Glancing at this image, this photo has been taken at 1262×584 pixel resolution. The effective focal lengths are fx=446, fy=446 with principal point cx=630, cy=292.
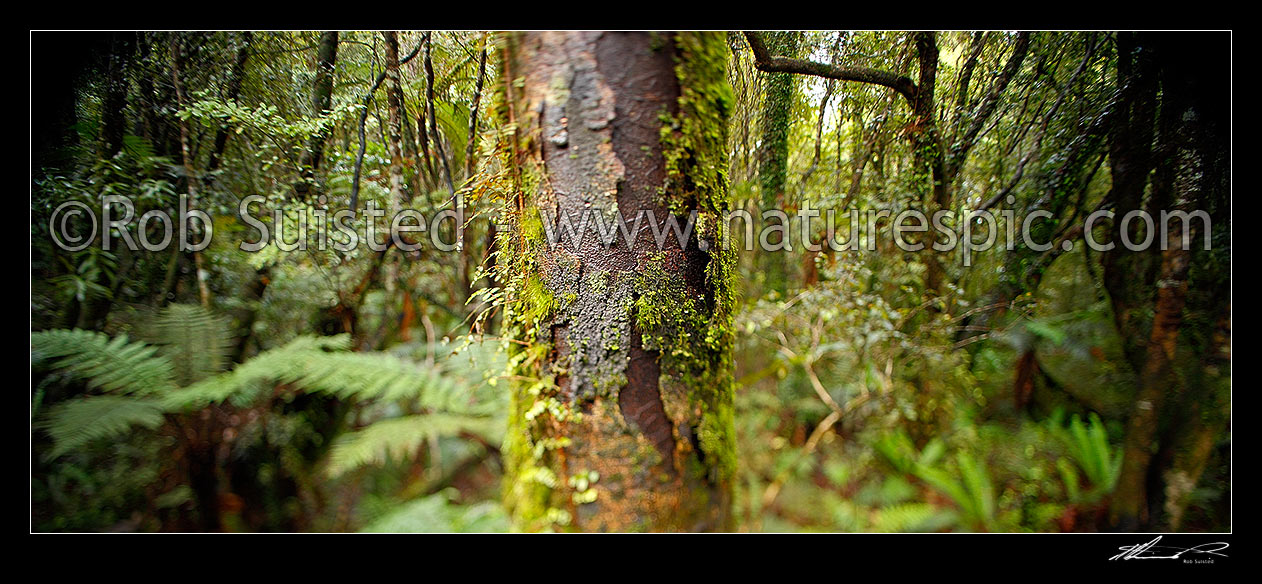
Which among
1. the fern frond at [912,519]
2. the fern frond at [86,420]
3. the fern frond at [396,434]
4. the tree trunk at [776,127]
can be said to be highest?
the tree trunk at [776,127]

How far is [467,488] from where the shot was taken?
9.31 ft

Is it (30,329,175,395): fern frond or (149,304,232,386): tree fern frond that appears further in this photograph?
(149,304,232,386): tree fern frond

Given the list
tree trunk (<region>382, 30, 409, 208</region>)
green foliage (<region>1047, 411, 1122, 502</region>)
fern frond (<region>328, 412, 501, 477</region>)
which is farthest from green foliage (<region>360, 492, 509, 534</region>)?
green foliage (<region>1047, 411, 1122, 502</region>)

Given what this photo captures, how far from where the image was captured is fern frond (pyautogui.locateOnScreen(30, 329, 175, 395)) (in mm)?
1308

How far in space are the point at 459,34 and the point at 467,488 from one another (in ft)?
8.59

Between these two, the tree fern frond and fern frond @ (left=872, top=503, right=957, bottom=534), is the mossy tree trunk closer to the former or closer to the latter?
the tree fern frond

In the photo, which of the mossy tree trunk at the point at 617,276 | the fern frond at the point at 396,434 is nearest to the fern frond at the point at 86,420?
the fern frond at the point at 396,434

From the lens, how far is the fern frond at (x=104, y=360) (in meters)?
1.31

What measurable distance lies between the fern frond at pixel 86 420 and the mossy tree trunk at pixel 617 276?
1.41 meters

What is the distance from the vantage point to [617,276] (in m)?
0.85

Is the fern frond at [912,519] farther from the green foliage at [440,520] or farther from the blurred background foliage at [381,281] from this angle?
the green foliage at [440,520]
